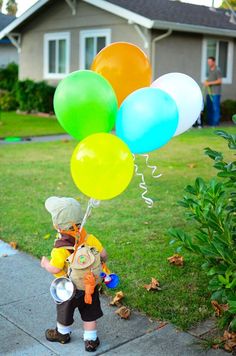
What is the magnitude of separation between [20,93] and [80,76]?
674 inches

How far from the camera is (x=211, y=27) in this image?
56.0 feet

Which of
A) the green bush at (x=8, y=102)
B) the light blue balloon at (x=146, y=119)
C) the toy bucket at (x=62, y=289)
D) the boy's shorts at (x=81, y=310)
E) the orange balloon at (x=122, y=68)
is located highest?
the orange balloon at (x=122, y=68)

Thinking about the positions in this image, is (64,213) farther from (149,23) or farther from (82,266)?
(149,23)

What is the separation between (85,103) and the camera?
3002mm

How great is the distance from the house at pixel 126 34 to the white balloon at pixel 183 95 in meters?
12.0

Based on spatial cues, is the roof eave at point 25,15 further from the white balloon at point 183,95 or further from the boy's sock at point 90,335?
the boy's sock at point 90,335

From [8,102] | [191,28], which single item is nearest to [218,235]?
[191,28]

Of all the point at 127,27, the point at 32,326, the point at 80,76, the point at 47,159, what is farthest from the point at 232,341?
the point at 127,27

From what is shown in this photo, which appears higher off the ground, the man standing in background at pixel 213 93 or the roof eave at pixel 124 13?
the roof eave at pixel 124 13

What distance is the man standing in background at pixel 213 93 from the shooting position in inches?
615

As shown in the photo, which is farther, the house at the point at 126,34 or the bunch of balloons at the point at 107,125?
the house at the point at 126,34

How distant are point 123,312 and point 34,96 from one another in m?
16.1

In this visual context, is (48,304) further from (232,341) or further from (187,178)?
(187,178)

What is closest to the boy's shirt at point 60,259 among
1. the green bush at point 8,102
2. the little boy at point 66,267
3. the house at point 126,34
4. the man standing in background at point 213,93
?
the little boy at point 66,267
